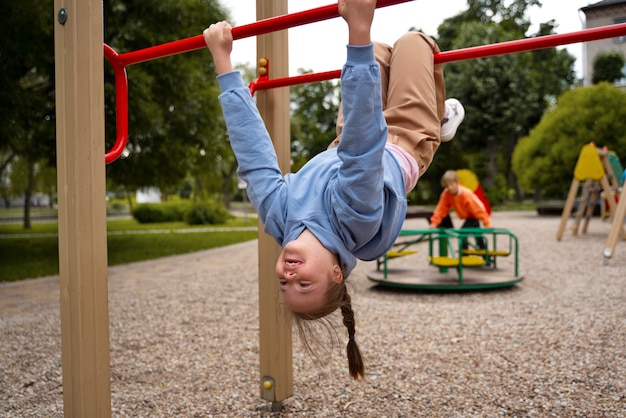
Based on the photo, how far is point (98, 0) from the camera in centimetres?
151

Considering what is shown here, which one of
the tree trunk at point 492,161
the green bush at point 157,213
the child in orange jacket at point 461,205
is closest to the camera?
the child in orange jacket at point 461,205

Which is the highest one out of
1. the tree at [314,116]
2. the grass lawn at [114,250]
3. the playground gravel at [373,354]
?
the tree at [314,116]

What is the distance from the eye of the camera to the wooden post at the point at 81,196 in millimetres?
1499

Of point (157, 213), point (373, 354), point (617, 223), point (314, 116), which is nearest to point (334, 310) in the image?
point (373, 354)

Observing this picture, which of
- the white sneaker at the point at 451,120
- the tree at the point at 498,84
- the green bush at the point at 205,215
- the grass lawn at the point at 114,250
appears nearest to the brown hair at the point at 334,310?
the white sneaker at the point at 451,120

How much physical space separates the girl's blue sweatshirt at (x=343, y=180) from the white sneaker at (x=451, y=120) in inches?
24.9

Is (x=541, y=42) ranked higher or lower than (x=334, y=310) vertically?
higher

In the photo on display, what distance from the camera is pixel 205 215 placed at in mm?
18047

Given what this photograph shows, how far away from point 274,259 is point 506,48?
47.0 inches

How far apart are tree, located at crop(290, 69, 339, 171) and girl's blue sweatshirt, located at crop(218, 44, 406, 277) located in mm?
24994

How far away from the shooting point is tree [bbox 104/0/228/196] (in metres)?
7.05

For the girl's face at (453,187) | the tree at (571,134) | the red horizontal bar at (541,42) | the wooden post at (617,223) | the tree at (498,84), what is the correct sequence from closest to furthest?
the red horizontal bar at (541,42), the girl's face at (453,187), the wooden post at (617,223), the tree at (571,134), the tree at (498,84)

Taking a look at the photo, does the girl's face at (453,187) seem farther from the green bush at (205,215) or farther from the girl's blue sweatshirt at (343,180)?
the green bush at (205,215)

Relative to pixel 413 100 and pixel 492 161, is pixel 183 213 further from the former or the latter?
pixel 413 100
